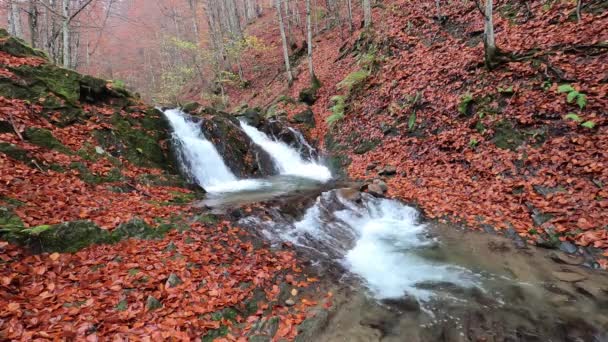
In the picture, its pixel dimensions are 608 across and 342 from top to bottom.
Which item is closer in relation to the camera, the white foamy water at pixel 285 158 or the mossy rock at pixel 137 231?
the mossy rock at pixel 137 231

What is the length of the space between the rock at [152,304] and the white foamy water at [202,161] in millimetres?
5996

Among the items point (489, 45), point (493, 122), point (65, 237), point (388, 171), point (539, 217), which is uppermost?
point (489, 45)

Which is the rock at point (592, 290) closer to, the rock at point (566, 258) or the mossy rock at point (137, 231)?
the rock at point (566, 258)

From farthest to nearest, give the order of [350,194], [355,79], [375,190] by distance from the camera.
Answer: [355,79], [375,190], [350,194]

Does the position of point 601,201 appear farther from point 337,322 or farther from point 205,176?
point 205,176

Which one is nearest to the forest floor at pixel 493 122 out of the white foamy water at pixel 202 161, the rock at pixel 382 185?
the rock at pixel 382 185

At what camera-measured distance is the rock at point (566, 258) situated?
206 inches

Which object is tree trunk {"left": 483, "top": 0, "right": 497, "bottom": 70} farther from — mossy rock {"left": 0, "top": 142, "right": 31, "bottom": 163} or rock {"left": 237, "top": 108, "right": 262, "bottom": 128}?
mossy rock {"left": 0, "top": 142, "right": 31, "bottom": 163}

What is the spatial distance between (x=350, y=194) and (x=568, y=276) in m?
4.65

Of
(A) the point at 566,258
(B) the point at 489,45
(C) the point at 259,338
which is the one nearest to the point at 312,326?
(C) the point at 259,338

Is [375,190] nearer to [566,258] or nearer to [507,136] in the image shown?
[507,136]

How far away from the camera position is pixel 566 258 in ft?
17.6

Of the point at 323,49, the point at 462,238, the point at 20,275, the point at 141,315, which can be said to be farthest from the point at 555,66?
the point at 323,49

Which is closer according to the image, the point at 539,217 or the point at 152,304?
the point at 152,304
